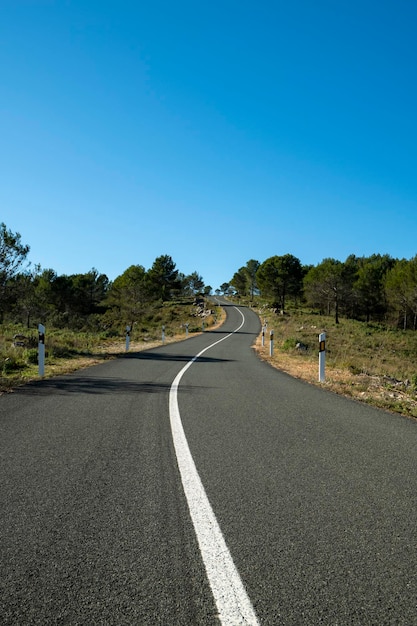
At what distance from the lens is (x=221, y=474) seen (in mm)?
3807

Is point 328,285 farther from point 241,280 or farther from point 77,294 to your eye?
point 241,280

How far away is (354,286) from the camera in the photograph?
212ft

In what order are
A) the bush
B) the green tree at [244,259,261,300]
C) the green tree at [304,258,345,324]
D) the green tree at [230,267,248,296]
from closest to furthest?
the bush, the green tree at [304,258,345,324], the green tree at [244,259,261,300], the green tree at [230,267,248,296]

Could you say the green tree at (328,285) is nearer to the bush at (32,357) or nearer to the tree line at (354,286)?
the tree line at (354,286)

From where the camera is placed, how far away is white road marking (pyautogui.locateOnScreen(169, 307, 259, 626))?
1897mm

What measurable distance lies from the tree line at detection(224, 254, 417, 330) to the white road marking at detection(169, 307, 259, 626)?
178 feet

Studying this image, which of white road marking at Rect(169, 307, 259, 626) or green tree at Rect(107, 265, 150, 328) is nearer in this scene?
white road marking at Rect(169, 307, 259, 626)

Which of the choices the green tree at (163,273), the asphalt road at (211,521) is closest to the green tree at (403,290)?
the green tree at (163,273)

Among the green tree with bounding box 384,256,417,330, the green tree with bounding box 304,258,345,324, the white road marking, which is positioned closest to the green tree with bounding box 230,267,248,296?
the green tree with bounding box 304,258,345,324

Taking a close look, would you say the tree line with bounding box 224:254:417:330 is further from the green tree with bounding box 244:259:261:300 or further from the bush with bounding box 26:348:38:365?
the bush with bounding box 26:348:38:365

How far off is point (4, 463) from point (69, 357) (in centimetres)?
1292

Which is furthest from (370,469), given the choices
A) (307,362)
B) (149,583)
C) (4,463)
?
(307,362)

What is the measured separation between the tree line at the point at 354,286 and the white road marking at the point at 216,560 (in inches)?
2139

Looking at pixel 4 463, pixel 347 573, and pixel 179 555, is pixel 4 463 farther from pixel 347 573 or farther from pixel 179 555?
pixel 347 573
